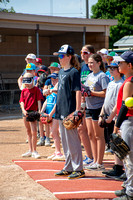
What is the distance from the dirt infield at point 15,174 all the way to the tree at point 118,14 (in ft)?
119

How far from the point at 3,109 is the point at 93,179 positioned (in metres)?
11.4

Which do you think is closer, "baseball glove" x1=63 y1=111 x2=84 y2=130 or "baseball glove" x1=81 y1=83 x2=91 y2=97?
"baseball glove" x1=63 y1=111 x2=84 y2=130

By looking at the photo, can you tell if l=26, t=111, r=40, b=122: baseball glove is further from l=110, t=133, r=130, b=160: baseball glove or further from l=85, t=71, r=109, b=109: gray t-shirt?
l=110, t=133, r=130, b=160: baseball glove

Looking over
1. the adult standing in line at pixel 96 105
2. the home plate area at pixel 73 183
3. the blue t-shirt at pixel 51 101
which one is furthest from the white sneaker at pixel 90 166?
the blue t-shirt at pixel 51 101

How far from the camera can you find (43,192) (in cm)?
459

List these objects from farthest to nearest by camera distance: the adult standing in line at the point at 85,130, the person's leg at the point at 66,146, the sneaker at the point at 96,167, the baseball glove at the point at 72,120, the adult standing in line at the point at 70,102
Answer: the adult standing in line at the point at 85,130 → the sneaker at the point at 96,167 → the person's leg at the point at 66,146 → the adult standing in line at the point at 70,102 → the baseball glove at the point at 72,120

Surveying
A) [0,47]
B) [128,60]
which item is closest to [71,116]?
[128,60]

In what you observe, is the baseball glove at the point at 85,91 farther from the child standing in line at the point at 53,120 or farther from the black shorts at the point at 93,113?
the child standing in line at the point at 53,120

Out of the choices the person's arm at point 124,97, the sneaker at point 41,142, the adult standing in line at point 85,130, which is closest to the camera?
the person's arm at point 124,97

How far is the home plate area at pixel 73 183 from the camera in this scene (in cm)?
440

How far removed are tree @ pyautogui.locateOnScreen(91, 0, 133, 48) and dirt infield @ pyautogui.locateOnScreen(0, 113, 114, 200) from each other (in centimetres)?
3639

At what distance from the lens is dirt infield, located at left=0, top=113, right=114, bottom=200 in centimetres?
451

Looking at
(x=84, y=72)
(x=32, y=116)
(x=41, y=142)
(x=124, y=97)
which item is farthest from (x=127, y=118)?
(x=41, y=142)

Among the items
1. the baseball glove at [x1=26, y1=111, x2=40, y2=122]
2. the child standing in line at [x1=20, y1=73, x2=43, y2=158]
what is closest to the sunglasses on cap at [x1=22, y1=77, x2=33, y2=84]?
the child standing in line at [x1=20, y1=73, x2=43, y2=158]
